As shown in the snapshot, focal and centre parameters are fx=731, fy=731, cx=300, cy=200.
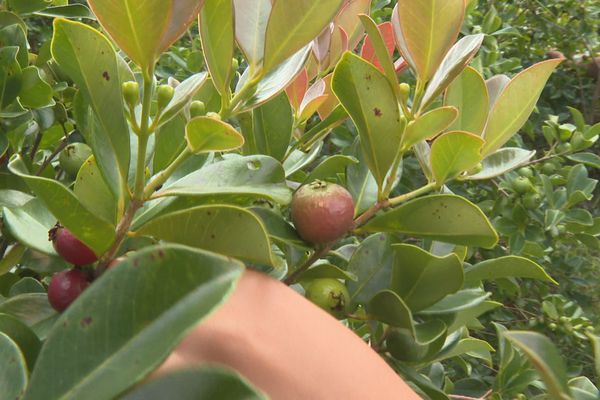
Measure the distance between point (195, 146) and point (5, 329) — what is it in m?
0.20

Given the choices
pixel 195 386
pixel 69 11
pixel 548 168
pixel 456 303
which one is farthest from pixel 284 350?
pixel 548 168

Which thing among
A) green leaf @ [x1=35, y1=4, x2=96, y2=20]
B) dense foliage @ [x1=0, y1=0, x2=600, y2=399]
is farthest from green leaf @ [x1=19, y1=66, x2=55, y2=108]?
green leaf @ [x1=35, y1=4, x2=96, y2=20]

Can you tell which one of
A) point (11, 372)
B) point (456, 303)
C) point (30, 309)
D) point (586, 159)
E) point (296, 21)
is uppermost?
point (296, 21)

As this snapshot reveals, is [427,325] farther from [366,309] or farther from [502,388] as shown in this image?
[502,388]

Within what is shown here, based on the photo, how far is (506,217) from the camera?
1869 millimetres

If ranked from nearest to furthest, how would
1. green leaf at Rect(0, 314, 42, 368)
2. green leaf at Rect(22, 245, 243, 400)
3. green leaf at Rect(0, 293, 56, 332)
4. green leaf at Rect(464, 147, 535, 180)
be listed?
1. green leaf at Rect(22, 245, 243, 400)
2. green leaf at Rect(0, 314, 42, 368)
3. green leaf at Rect(0, 293, 56, 332)
4. green leaf at Rect(464, 147, 535, 180)

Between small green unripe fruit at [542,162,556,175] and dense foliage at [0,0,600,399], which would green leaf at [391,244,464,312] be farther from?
small green unripe fruit at [542,162,556,175]

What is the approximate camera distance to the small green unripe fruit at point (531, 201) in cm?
185

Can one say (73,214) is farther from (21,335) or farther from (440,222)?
(440,222)

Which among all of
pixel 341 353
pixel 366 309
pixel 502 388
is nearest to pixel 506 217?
pixel 502 388

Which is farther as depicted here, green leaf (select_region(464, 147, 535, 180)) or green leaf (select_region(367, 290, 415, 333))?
green leaf (select_region(464, 147, 535, 180))

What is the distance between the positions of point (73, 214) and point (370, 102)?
306mm

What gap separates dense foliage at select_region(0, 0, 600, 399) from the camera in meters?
0.37

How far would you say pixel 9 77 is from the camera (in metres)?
0.87
